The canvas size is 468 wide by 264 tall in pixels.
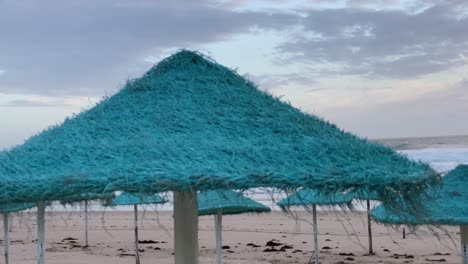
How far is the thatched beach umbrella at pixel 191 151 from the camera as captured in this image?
14.1ft

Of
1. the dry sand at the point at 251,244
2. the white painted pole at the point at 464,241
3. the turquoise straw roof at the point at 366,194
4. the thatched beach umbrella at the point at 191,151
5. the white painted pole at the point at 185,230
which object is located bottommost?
the dry sand at the point at 251,244

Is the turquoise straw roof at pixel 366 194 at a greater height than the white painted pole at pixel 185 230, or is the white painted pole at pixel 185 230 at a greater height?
the turquoise straw roof at pixel 366 194

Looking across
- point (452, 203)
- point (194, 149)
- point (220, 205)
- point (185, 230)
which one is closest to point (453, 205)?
point (452, 203)

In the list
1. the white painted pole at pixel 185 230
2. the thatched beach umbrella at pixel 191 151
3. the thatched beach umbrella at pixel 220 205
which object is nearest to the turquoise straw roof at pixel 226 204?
the thatched beach umbrella at pixel 220 205

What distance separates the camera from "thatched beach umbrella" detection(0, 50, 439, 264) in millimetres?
4293

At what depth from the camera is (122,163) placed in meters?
4.45

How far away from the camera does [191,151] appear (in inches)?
180

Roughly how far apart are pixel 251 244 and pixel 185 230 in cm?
1240

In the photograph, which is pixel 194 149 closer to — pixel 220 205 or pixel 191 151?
pixel 191 151

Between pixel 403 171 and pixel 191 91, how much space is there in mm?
1666

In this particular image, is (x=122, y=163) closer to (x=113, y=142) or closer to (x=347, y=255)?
(x=113, y=142)

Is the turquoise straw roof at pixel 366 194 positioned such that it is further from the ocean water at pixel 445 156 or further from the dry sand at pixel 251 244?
the ocean water at pixel 445 156

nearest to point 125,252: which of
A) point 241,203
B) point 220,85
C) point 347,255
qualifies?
point 347,255

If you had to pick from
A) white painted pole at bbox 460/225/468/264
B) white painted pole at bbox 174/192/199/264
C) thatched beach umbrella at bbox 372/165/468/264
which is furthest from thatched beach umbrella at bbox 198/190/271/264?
white painted pole at bbox 174/192/199/264
